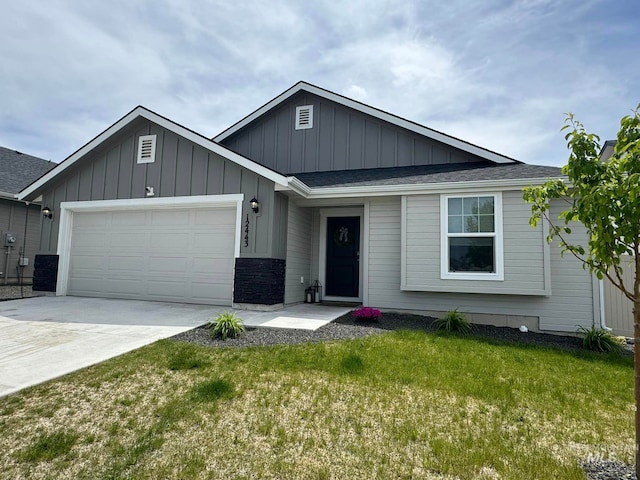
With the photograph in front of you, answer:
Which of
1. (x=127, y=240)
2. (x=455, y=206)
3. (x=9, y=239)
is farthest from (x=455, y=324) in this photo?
(x=9, y=239)

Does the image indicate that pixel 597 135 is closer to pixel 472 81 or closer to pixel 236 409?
pixel 236 409

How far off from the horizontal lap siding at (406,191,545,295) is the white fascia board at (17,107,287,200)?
9.38 ft

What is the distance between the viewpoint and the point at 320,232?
30.7 feet

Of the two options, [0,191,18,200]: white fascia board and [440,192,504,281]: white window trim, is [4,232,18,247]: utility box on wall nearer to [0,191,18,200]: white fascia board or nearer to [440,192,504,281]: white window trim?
[0,191,18,200]: white fascia board

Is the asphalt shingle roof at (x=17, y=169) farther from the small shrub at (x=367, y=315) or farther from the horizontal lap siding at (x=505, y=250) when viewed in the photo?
the horizontal lap siding at (x=505, y=250)

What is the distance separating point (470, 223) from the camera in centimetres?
698

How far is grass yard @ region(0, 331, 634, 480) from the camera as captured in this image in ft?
7.70

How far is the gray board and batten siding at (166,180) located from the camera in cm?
752

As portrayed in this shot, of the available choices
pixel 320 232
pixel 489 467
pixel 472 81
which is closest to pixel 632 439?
pixel 489 467

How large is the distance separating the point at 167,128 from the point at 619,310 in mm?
10024

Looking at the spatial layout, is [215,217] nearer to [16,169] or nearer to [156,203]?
[156,203]

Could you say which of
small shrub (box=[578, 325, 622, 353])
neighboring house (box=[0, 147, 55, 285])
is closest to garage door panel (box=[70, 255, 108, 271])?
neighboring house (box=[0, 147, 55, 285])

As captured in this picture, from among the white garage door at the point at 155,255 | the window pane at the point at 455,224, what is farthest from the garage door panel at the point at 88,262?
the window pane at the point at 455,224

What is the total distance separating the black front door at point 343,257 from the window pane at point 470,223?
279 cm
